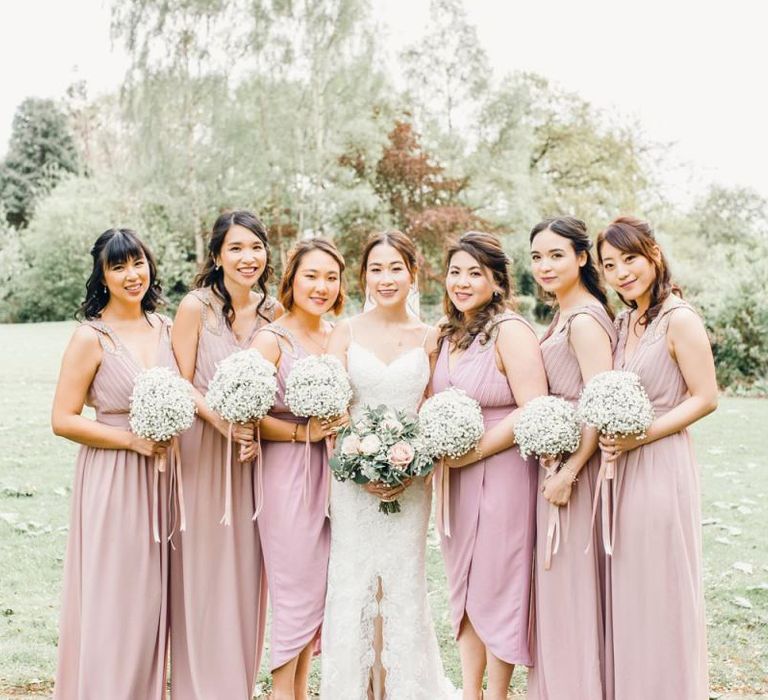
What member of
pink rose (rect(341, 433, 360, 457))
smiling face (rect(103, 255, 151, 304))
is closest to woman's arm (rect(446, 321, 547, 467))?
pink rose (rect(341, 433, 360, 457))

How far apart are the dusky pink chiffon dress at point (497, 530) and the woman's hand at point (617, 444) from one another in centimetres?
55

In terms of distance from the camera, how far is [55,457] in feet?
41.8

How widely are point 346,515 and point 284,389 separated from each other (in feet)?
2.67

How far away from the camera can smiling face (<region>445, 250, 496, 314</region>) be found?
4.80m

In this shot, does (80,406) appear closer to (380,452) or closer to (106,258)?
(106,258)

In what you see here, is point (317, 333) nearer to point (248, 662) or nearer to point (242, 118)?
point (248, 662)

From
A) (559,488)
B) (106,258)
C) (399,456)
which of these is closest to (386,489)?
(399,456)

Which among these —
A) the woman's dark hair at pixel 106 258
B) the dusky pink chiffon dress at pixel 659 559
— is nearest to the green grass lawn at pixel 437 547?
the dusky pink chiffon dress at pixel 659 559

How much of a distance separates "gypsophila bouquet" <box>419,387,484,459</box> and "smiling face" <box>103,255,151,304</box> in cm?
176

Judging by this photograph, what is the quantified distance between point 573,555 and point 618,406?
93 cm

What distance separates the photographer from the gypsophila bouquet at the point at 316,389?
14.8 ft

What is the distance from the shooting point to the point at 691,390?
14.1 ft

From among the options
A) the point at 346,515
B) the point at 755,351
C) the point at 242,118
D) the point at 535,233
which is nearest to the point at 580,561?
the point at 346,515

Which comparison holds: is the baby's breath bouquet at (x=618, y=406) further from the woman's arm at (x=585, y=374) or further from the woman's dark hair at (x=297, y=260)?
the woman's dark hair at (x=297, y=260)
